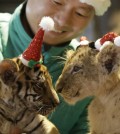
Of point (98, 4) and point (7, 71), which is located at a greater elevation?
point (98, 4)

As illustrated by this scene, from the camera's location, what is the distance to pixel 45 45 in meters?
1.40

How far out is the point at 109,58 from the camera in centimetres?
108

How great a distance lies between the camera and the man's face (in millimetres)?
1260

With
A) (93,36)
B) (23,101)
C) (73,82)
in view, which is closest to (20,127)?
(23,101)

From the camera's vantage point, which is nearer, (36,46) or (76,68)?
(36,46)

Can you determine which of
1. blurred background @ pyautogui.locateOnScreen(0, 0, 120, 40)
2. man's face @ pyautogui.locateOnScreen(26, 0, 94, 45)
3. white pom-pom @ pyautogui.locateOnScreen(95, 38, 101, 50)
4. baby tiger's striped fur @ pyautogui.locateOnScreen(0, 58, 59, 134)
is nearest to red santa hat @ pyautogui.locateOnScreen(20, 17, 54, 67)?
baby tiger's striped fur @ pyautogui.locateOnScreen(0, 58, 59, 134)

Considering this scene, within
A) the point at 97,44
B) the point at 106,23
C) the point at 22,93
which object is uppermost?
the point at 97,44

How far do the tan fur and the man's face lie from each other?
15cm

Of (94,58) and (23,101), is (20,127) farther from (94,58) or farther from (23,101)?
(94,58)

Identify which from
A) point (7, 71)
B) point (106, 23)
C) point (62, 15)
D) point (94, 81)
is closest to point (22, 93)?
point (7, 71)

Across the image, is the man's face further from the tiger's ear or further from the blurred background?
the blurred background

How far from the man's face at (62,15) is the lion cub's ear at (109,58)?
22cm

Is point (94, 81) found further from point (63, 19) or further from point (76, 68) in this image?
point (63, 19)

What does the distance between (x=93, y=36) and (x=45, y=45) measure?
1.39m
